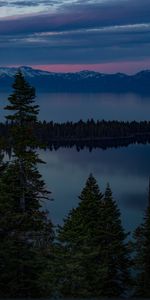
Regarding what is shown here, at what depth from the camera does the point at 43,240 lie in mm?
31906

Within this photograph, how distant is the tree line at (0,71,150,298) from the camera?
1886 cm

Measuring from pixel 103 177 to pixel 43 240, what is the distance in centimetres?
10293

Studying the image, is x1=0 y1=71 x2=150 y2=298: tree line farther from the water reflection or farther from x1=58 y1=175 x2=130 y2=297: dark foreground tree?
the water reflection

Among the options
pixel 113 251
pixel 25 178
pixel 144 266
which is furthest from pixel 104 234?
pixel 25 178

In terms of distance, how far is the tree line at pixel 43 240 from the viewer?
18.9 m

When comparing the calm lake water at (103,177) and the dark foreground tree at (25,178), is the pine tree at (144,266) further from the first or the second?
the calm lake water at (103,177)

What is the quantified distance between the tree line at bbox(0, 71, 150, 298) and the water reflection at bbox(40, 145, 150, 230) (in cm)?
4245

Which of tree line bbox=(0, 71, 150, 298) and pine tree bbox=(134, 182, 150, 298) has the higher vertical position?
tree line bbox=(0, 71, 150, 298)

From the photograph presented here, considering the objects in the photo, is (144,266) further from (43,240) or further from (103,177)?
(103,177)

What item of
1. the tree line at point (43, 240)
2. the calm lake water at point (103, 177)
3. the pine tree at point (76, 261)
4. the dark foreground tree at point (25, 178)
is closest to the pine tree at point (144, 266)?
the tree line at point (43, 240)

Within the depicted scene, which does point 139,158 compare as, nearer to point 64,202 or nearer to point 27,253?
point 64,202

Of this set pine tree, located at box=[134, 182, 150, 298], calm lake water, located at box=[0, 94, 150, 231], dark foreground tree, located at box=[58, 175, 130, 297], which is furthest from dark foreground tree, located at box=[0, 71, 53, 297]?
calm lake water, located at box=[0, 94, 150, 231]

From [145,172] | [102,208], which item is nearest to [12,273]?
[102,208]

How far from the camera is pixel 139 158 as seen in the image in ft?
589
